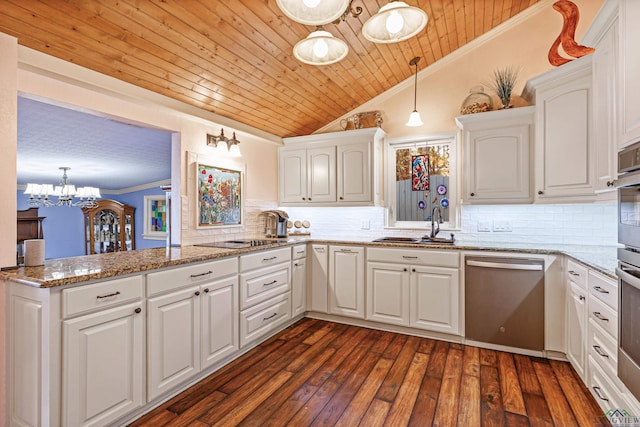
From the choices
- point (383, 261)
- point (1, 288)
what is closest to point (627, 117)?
point (383, 261)

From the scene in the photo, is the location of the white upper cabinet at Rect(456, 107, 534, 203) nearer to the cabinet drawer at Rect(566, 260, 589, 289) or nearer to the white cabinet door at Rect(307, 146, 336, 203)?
the cabinet drawer at Rect(566, 260, 589, 289)

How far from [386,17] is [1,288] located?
2.50m

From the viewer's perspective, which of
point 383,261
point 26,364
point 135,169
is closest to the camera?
point 26,364

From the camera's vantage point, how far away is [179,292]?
2.01 m

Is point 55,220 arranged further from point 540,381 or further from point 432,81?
point 540,381

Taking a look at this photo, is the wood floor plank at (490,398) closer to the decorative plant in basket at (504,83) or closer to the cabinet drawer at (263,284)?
the cabinet drawer at (263,284)

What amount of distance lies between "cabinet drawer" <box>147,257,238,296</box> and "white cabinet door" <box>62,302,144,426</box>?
0.15 meters

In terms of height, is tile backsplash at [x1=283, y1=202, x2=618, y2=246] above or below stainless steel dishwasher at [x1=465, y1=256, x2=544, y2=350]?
above

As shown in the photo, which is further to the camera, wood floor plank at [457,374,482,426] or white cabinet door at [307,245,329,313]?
white cabinet door at [307,245,329,313]

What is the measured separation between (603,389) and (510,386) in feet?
1.68

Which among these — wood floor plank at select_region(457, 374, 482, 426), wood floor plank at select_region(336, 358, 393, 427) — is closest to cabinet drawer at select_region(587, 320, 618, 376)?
wood floor plank at select_region(457, 374, 482, 426)

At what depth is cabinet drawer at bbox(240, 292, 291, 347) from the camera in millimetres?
2566

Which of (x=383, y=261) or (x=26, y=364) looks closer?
(x=26, y=364)

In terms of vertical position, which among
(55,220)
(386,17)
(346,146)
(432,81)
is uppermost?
(432,81)
